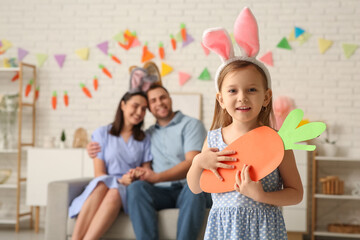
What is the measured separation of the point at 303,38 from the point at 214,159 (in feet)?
12.5

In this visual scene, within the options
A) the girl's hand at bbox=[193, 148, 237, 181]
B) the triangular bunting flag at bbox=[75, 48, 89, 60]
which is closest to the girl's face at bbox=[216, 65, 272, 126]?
the girl's hand at bbox=[193, 148, 237, 181]

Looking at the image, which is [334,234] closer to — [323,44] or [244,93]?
[323,44]

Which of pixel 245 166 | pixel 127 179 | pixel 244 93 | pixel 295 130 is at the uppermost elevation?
pixel 244 93

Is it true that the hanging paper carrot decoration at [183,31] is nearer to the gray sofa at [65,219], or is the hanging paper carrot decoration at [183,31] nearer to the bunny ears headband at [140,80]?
the bunny ears headband at [140,80]

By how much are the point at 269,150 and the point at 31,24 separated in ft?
15.1

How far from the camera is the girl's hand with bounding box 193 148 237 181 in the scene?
57.2 inches

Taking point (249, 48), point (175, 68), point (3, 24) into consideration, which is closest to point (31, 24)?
point (3, 24)

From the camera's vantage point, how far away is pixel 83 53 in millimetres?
5324

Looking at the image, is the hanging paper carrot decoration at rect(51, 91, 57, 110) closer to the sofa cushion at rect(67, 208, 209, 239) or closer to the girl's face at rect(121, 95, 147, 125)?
the girl's face at rect(121, 95, 147, 125)

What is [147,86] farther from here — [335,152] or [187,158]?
[335,152]

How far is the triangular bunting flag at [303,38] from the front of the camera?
498 centimetres

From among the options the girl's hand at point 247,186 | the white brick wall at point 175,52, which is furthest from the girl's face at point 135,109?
the girl's hand at point 247,186

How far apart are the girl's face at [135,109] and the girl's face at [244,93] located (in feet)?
6.11

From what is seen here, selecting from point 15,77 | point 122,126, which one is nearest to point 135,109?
point 122,126
